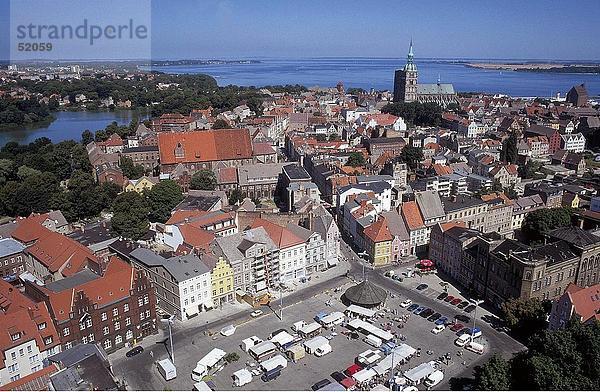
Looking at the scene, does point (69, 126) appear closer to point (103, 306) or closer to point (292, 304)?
point (103, 306)

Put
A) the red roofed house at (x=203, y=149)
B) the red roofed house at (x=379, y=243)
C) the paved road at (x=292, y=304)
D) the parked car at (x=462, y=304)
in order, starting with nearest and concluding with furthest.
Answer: the paved road at (x=292, y=304) → the parked car at (x=462, y=304) → the red roofed house at (x=379, y=243) → the red roofed house at (x=203, y=149)

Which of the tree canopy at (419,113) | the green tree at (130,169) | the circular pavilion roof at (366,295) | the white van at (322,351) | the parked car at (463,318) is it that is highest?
the tree canopy at (419,113)

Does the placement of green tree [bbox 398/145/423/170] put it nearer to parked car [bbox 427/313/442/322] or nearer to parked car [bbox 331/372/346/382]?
parked car [bbox 427/313/442/322]

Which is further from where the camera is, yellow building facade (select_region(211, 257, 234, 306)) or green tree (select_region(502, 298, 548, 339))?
yellow building facade (select_region(211, 257, 234, 306))

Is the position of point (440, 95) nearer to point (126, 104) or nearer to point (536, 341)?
point (126, 104)

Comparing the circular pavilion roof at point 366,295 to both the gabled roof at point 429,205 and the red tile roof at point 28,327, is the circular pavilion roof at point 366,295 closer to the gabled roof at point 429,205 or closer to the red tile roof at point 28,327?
the gabled roof at point 429,205

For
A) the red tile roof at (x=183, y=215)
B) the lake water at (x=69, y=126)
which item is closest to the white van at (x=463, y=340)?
the red tile roof at (x=183, y=215)

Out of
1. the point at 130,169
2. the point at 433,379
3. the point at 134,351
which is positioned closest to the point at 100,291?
the point at 134,351

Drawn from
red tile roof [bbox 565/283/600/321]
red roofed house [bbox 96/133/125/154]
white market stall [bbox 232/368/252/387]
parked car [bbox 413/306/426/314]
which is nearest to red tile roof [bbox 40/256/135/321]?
white market stall [bbox 232/368/252/387]
